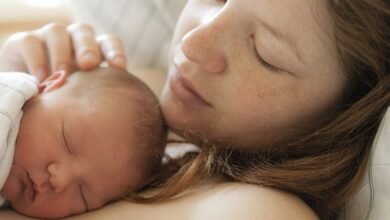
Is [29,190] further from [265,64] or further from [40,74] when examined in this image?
[265,64]

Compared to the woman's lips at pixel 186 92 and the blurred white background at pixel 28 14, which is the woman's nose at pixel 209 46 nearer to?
the woman's lips at pixel 186 92

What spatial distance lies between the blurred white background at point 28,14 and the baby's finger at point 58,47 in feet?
3.12

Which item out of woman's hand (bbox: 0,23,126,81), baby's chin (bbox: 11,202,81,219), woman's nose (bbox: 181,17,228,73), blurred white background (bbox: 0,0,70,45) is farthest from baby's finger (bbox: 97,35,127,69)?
blurred white background (bbox: 0,0,70,45)

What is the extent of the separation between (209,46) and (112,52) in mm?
323

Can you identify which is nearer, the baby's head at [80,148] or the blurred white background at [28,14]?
the baby's head at [80,148]

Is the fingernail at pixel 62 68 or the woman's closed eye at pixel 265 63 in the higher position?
the woman's closed eye at pixel 265 63

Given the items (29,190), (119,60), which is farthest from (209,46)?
(29,190)

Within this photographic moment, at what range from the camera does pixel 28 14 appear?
209cm

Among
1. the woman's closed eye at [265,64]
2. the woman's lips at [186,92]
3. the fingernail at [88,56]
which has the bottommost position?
the fingernail at [88,56]

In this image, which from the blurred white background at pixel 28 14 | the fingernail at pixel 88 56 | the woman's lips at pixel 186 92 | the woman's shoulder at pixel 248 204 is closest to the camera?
the woman's shoulder at pixel 248 204

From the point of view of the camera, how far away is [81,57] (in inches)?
40.4

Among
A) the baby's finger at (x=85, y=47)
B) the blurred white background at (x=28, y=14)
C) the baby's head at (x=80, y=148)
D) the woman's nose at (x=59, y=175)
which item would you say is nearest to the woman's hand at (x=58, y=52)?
the baby's finger at (x=85, y=47)

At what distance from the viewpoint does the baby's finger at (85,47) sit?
1.01 meters

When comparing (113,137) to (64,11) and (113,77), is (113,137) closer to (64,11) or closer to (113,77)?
(113,77)
